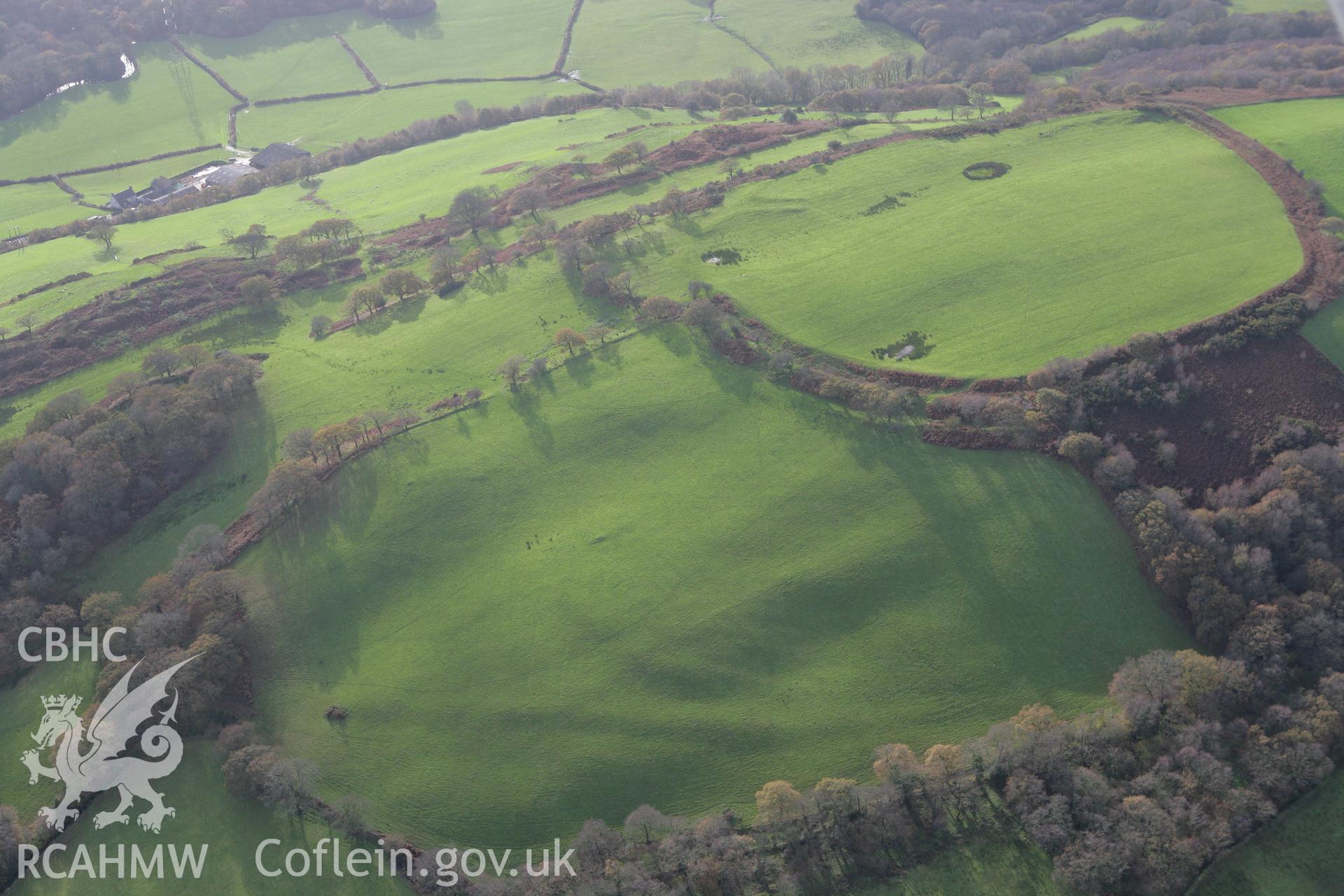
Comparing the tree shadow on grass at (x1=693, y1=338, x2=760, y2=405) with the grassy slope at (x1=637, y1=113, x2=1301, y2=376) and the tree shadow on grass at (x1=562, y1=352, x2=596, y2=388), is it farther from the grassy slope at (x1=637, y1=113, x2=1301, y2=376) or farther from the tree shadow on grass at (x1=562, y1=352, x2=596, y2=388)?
the tree shadow on grass at (x1=562, y1=352, x2=596, y2=388)

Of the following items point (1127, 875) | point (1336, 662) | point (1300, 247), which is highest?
point (1300, 247)

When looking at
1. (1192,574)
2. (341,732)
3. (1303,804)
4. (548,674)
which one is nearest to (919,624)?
(1192,574)

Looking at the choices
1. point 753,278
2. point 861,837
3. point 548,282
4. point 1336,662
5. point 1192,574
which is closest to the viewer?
point 861,837

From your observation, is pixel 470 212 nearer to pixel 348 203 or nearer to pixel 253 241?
pixel 348 203

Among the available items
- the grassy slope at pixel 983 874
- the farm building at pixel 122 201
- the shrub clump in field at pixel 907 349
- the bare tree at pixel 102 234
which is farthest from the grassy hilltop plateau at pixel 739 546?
the farm building at pixel 122 201

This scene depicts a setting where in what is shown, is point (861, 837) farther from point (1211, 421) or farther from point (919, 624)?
point (1211, 421)

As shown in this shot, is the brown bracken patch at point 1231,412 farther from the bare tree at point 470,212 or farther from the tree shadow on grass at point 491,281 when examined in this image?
the bare tree at point 470,212

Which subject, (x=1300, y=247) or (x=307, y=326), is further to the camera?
(x=307, y=326)

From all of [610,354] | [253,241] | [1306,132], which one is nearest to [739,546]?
[610,354]
